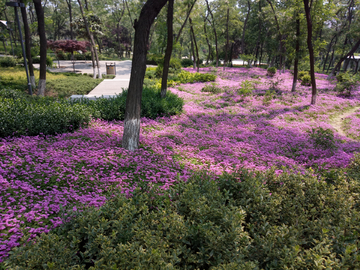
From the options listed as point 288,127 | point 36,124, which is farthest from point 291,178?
point 36,124

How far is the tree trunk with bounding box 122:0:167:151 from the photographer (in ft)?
18.6

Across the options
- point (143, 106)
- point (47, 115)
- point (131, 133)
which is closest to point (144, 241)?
point (131, 133)

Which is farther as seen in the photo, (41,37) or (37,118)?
(41,37)

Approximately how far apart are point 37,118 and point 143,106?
401 cm

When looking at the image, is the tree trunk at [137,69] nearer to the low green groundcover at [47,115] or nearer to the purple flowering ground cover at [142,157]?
the purple flowering ground cover at [142,157]

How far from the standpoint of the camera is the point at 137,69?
5.99m

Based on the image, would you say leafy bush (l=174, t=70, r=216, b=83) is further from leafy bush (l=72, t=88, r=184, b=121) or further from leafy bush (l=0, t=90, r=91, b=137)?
leafy bush (l=0, t=90, r=91, b=137)

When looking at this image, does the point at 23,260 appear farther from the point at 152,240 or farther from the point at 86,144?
the point at 86,144

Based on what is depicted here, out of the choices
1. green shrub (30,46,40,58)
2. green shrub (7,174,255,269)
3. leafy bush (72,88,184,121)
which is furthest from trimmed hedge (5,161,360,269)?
green shrub (30,46,40,58)

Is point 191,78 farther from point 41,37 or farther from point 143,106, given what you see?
point 41,37

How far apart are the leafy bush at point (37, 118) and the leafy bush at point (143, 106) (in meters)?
1.08

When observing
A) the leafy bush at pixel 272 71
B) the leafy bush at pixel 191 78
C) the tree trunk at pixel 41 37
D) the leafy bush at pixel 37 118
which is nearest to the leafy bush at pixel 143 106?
the leafy bush at pixel 37 118

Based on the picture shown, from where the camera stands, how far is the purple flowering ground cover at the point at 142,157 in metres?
3.73

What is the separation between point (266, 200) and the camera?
11.8ft
